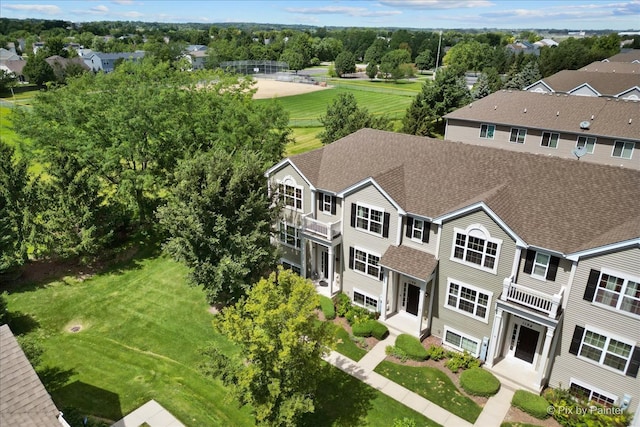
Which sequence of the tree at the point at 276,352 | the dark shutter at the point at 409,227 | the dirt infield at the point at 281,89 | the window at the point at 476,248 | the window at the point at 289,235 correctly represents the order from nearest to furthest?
the tree at the point at 276,352 < the window at the point at 476,248 < the dark shutter at the point at 409,227 < the window at the point at 289,235 < the dirt infield at the point at 281,89

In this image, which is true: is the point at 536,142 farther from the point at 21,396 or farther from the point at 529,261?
the point at 21,396

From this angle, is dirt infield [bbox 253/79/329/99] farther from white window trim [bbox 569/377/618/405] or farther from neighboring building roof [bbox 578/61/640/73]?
white window trim [bbox 569/377/618/405]

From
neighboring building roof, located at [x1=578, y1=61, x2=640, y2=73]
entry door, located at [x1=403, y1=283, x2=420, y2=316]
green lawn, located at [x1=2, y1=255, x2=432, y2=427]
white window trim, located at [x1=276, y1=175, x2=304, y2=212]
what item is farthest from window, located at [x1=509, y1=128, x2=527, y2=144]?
neighboring building roof, located at [x1=578, y1=61, x2=640, y2=73]

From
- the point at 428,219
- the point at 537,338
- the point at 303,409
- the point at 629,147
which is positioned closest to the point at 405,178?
the point at 428,219

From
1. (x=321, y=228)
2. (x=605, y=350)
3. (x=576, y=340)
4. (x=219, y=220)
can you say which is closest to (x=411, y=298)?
(x=321, y=228)

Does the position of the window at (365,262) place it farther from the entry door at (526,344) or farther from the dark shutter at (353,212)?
the entry door at (526,344)

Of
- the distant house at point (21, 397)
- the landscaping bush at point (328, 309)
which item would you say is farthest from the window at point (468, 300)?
the distant house at point (21, 397)

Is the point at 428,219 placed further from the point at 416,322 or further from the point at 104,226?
the point at 104,226
